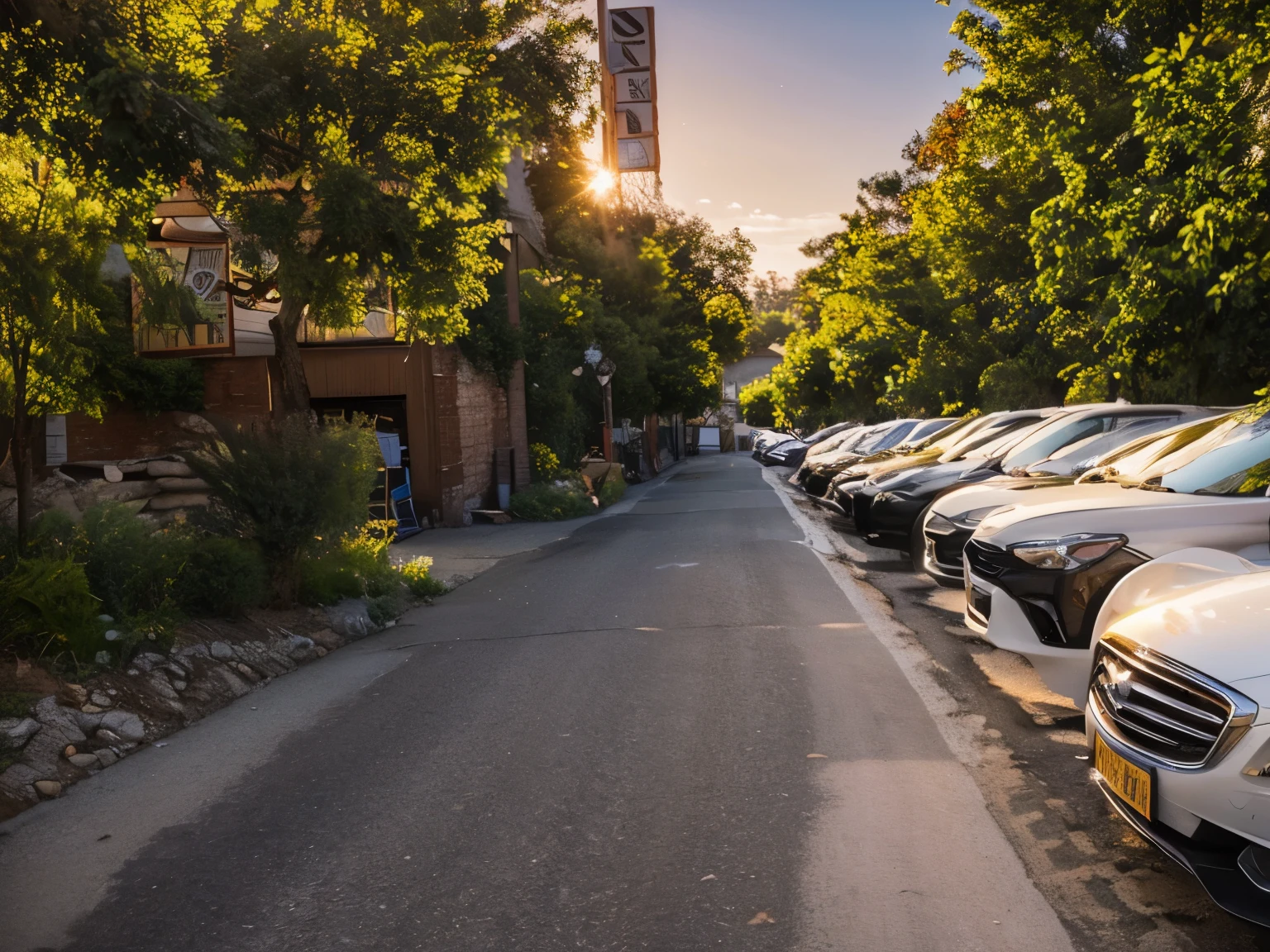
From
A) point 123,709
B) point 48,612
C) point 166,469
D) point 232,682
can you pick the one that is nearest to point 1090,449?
point 232,682

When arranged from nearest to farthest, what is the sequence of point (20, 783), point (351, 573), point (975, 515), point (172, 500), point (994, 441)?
1. point (20, 783)
2. point (975, 515)
3. point (351, 573)
4. point (994, 441)
5. point (172, 500)

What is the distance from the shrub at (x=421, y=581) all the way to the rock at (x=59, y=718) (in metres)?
5.64

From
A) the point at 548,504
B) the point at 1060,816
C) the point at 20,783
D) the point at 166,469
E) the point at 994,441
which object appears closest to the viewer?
the point at 1060,816

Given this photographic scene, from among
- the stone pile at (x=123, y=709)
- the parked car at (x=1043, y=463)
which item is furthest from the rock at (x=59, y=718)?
the parked car at (x=1043, y=463)

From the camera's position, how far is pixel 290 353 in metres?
12.1

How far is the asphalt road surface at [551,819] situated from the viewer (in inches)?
153

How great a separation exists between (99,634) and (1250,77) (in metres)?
12.4

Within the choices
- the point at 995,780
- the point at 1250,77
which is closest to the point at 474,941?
the point at 995,780

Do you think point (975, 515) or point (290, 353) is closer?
point (975, 515)

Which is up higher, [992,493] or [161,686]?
[992,493]

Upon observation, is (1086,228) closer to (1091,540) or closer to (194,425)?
(1091,540)

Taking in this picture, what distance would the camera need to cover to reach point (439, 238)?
39.9 ft

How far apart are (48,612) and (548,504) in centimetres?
1601

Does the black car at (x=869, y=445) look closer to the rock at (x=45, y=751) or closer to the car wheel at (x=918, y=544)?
the car wheel at (x=918, y=544)
